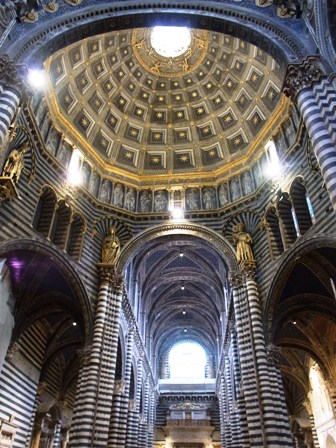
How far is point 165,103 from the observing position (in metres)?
27.8

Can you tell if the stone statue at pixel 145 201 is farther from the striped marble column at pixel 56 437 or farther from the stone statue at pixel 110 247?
the striped marble column at pixel 56 437

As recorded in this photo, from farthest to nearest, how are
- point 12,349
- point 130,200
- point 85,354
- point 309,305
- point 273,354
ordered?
point 130,200 → point 309,305 → point 85,354 → point 273,354 → point 12,349

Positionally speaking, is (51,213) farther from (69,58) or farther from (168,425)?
(168,425)

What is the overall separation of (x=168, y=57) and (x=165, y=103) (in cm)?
329

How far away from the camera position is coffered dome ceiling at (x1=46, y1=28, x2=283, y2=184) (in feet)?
75.3

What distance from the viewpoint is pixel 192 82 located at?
1075 inches

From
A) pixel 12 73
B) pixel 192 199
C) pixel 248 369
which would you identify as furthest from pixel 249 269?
pixel 12 73

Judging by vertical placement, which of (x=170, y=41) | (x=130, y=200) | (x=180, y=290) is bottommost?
(x=130, y=200)

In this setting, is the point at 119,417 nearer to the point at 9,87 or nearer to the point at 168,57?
the point at 9,87

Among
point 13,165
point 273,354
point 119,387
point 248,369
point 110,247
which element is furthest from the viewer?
point 110,247

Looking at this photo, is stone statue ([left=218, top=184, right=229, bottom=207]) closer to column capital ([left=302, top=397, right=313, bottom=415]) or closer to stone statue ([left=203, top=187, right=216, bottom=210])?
stone statue ([left=203, top=187, right=216, bottom=210])

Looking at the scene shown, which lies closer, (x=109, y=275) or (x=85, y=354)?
(x=85, y=354)

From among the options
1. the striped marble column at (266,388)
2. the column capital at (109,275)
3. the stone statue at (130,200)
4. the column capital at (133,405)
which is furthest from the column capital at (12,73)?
the column capital at (133,405)

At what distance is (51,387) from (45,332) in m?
5.33
